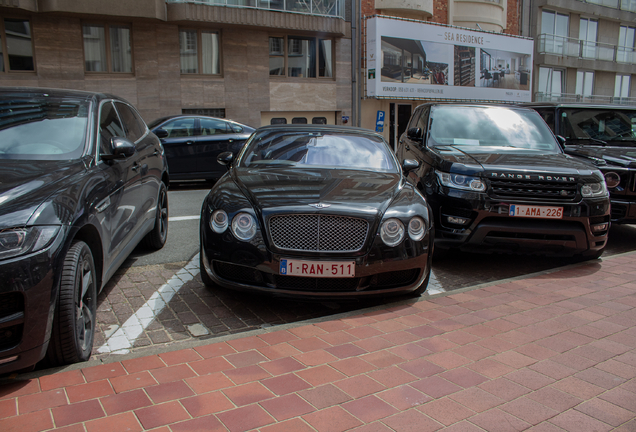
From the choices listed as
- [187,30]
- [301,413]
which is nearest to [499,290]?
[301,413]

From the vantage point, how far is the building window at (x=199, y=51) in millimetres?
19902

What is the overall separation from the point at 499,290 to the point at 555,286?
60 cm

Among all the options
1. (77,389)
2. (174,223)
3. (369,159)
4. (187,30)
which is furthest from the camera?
(187,30)

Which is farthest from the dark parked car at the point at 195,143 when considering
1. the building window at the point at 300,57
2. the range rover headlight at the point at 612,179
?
the building window at the point at 300,57

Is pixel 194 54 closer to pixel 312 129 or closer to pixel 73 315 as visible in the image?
pixel 312 129

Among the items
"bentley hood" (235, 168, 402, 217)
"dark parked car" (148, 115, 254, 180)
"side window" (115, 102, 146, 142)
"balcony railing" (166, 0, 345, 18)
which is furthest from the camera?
"balcony railing" (166, 0, 345, 18)

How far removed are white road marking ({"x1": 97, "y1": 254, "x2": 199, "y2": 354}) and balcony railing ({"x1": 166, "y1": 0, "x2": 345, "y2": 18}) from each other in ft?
54.8

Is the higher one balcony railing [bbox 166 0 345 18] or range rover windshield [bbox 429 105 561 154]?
balcony railing [bbox 166 0 345 18]

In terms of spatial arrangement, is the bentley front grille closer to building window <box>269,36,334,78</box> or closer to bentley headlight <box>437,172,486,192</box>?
bentley headlight <box>437,172,486,192</box>

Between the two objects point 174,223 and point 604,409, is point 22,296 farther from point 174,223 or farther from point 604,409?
point 174,223

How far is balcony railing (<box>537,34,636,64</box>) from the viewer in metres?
32.3

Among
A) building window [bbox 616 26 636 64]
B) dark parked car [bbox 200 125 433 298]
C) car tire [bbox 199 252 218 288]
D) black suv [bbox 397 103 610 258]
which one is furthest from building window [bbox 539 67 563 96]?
car tire [bbox 199 252 218 288]

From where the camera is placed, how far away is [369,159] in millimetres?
5094

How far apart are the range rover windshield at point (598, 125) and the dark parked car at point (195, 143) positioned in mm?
6700
